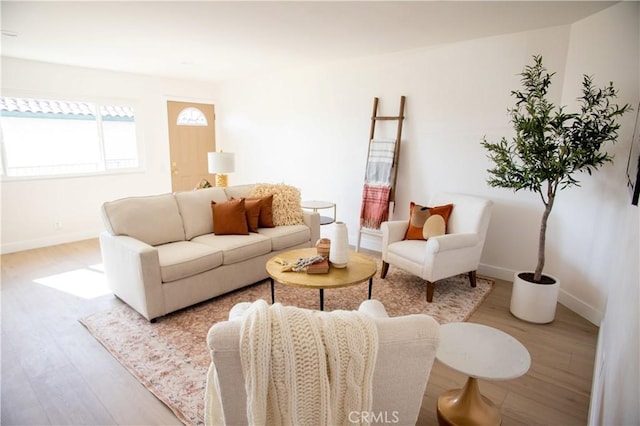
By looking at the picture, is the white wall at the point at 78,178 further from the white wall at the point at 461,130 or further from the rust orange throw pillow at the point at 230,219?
the rust orange throw pillow at the point at 230,219

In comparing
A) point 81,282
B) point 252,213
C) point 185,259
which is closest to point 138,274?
point 185,259

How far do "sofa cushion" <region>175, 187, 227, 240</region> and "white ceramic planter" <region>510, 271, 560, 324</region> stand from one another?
283cm

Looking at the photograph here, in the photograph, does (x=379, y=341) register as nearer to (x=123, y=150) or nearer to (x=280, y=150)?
(x=280, y=150)

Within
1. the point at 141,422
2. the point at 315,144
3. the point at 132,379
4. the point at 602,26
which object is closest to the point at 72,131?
the point at 315,144

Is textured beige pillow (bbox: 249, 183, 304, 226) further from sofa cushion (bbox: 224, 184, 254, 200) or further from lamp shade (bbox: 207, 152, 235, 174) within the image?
lamp shade (bbox: 207, 152, 235, 174)

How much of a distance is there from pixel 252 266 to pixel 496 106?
283cm

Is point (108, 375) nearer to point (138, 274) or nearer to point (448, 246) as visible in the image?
point (138, 274)

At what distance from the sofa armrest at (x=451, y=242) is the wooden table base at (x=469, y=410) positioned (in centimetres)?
136

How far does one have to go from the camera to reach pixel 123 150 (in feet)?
17.3

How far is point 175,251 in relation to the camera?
2.89m

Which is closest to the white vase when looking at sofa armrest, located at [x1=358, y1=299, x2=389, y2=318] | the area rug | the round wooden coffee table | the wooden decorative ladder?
the round wooden coffee table

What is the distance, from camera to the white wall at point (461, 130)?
270 centimetres

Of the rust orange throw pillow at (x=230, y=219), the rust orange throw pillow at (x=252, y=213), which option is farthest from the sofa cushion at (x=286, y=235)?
the rust orange throw pillow at (x=230, y=219)

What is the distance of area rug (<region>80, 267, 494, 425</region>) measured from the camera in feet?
6.51
